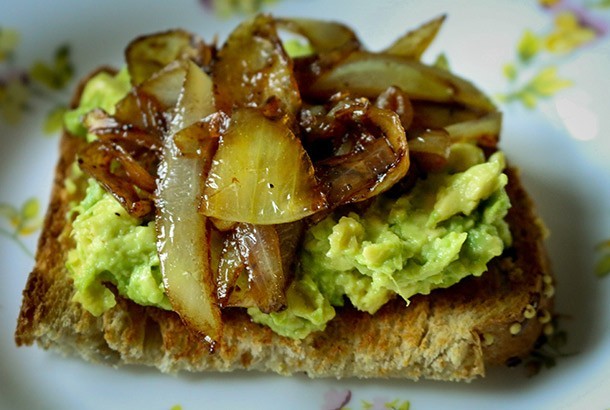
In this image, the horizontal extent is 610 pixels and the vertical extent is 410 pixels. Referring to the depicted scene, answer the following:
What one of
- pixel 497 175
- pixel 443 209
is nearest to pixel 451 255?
pixel 443 209

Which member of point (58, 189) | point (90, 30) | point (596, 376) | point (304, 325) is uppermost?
point (90, 30)

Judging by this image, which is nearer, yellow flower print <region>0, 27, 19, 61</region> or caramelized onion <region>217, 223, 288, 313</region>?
caramelized onion <region>217, 223, 288, 313</region>

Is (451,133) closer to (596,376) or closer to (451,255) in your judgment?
(451,255)

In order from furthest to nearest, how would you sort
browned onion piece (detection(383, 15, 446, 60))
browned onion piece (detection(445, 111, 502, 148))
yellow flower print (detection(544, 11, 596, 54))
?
yellow flower print (detection(544, 11, 596, 54))
browned onion piece (detection(383, 15, 446, 60))
browned onion piece (detection(445, 111, 502, 148))

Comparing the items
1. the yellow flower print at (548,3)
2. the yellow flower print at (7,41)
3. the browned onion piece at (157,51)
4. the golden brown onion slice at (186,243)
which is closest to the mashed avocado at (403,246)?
the golden brown onion slice at (186,243)

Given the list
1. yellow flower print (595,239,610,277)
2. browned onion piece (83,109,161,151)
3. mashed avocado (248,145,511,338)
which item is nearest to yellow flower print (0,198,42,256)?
browned onion piece (83,109,161,151)

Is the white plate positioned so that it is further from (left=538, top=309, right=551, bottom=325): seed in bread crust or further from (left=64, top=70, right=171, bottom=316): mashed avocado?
(left=64, top=70, right=171, bottom=316): mashed avocado
